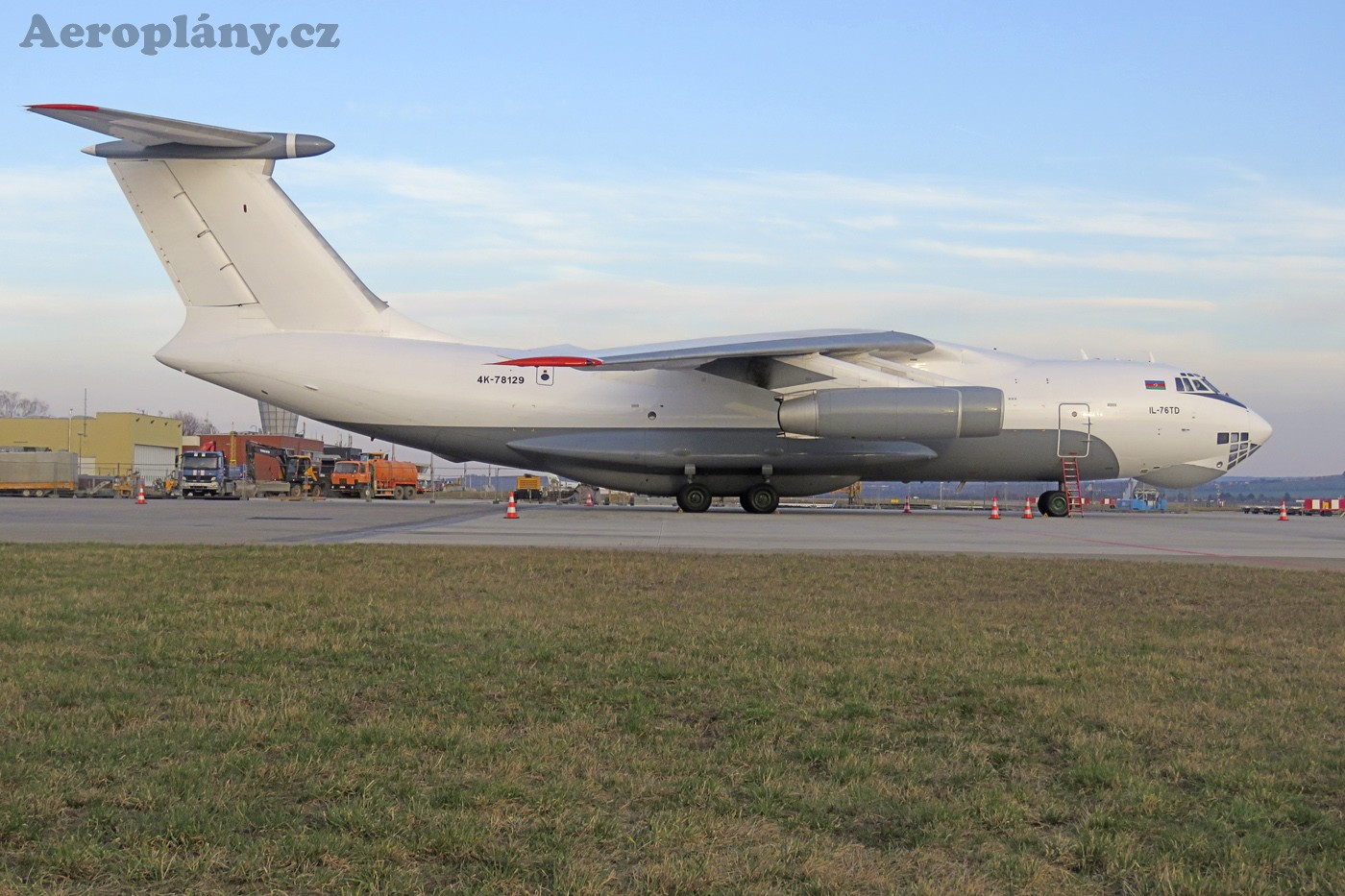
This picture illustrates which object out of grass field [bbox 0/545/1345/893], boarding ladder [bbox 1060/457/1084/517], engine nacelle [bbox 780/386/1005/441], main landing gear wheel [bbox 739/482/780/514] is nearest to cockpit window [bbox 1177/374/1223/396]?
boarding ladder [bbox 1060/457/1084/517]

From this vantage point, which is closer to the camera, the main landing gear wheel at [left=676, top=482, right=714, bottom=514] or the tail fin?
the tail fin

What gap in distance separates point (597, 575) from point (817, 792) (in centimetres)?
616

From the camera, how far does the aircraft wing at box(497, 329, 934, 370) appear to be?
20.0 meters

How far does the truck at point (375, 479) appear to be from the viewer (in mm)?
43219

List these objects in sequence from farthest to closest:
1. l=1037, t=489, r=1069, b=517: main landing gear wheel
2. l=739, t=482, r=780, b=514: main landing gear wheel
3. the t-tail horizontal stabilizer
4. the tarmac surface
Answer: l=1037, t=489, r=1069, b=517: main landing gear wheel < l=739, t=482, r=780, b=514: main landing gear wheel < the t-tail horizontal stabilizer < the tarmac surface

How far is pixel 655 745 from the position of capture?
13.9 ft

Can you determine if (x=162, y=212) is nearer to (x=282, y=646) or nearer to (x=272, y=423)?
(x=282, y=646)

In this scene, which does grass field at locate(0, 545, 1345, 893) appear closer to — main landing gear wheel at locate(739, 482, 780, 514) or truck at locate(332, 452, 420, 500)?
main landing gear wheel at locate(739, 482, 780, 514)

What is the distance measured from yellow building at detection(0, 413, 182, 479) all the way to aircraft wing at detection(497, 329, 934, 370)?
162 feet

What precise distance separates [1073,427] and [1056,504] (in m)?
2.05

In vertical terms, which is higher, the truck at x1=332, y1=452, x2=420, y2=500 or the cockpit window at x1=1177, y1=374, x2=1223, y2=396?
the cockpit window at x1=1177, y1=374, x2=1223, y2=396

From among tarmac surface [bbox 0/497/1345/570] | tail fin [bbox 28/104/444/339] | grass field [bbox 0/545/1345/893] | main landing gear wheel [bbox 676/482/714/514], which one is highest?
tail fin [bbox 28/104/444/339]

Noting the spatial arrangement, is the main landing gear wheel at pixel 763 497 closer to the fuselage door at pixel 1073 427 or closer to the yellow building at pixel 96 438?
the fuselage door at pixel 1073 427

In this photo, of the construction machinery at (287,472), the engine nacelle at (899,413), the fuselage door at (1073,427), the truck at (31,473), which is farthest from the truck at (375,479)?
the fuselage door at (1073,427)
